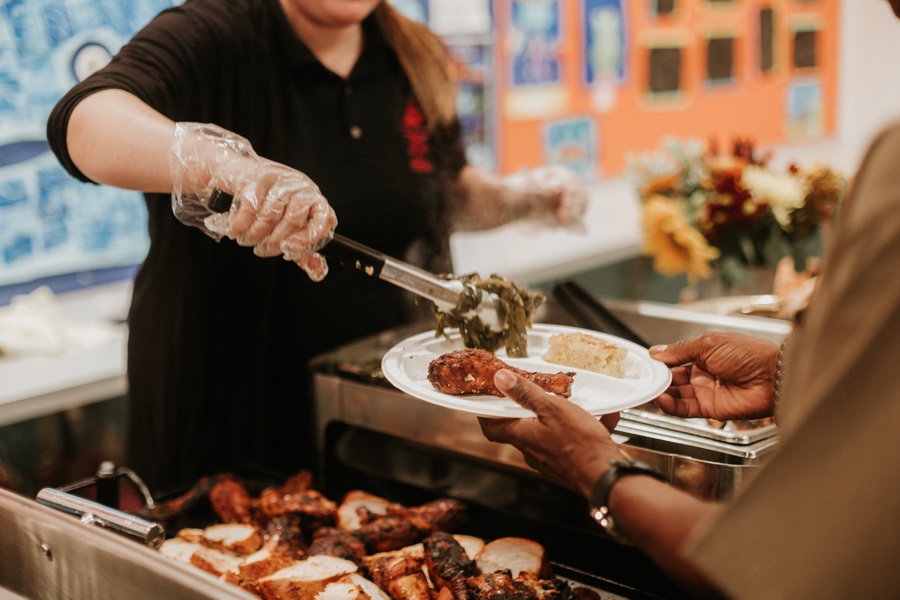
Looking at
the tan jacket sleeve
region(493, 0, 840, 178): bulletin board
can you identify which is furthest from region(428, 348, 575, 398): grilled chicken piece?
region(493, 0, 840, 178): bulletin board

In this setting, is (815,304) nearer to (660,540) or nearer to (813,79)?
(660,540)

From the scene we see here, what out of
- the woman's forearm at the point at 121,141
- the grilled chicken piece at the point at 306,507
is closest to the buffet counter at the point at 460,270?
the grilled chicken piece at the point at 306,507

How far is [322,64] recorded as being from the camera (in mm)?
1644

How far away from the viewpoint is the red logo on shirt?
1847 millimetres

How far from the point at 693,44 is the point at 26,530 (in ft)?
12.1

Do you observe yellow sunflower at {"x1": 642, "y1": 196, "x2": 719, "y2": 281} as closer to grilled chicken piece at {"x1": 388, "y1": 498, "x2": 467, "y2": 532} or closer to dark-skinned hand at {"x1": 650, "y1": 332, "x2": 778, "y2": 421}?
dark-skinned hand at {"x1": 650, "y1": 332, "x2": 778, "y2": 421}

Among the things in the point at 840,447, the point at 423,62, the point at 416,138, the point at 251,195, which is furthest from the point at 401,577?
the point at 423,62

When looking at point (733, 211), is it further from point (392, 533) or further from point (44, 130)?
point (44, 130)

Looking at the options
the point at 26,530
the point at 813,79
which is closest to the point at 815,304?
the point at 26,530

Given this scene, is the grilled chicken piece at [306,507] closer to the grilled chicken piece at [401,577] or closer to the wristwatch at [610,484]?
the grilled chicken piece at [401,577]

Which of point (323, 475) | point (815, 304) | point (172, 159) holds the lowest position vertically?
point (323, 475)

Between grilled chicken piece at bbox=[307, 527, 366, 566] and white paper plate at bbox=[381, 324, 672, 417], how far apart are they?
0.96ft

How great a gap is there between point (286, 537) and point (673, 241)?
1324mm

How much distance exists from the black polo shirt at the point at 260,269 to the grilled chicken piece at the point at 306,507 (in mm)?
341
